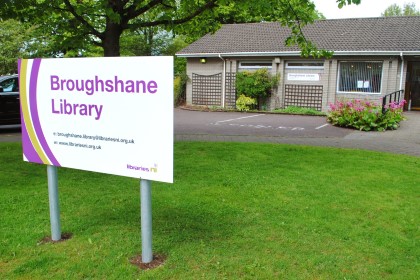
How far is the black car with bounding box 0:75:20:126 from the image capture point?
12.9m

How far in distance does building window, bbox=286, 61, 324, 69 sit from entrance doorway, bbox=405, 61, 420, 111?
378cm

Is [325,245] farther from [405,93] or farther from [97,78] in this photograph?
[405,93]

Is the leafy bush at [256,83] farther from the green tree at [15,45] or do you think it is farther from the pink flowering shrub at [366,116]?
the green tree at [15,45]

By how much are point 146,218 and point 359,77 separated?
17.8m

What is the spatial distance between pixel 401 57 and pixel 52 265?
18.0 m

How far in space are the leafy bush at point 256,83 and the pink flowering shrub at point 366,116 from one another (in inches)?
256

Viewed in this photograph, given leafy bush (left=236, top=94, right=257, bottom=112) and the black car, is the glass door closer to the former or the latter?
leafy bush (left=236, top=94, right=257, bottom=112)

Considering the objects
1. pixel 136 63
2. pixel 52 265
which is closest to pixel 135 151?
pixel 136 63

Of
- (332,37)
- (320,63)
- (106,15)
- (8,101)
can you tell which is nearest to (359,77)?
(320,63)

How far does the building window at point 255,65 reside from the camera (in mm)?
21625

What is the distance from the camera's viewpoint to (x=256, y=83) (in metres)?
20.8

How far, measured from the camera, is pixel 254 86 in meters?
21.0

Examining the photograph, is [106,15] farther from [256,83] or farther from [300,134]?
[256,83]

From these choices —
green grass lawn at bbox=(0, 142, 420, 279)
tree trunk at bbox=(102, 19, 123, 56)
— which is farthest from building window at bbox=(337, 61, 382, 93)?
tree trunk at bbox=(102, 19, 123, 56)
